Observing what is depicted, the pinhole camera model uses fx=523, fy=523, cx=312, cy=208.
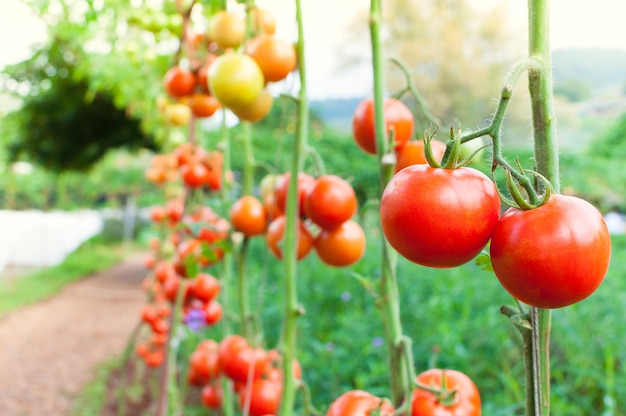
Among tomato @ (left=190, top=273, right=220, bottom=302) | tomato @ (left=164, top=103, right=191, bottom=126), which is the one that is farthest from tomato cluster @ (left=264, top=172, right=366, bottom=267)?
tomato @ (left=164, top=103, right=191, bottom=126)

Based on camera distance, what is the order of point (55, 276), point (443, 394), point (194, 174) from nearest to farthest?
point (443, 394)
point (194, 174)
point (55, 276)

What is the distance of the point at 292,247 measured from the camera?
24.4 inches

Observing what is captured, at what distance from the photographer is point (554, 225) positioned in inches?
11.2

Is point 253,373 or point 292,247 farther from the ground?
point 292,247

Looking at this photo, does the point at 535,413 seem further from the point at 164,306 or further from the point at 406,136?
the point at 164,306

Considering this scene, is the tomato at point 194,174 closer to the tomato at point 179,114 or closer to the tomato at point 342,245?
the tomato at point 179,114

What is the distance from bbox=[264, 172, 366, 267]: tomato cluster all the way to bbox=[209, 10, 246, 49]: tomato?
0.23 m

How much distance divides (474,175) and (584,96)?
149 inches

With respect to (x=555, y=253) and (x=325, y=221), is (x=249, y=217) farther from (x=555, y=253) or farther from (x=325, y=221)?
(x=555, y=253)

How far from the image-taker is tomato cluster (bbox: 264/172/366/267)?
643 millimetres

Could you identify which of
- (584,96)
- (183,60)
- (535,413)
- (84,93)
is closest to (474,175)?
(535,413)

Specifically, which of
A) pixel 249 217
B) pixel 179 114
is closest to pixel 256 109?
pixel 249 217

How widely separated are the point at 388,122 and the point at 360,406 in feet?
0.92

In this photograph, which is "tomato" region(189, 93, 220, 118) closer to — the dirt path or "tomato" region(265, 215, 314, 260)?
"tomato" region(265, 215, 314, 260)
